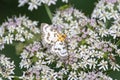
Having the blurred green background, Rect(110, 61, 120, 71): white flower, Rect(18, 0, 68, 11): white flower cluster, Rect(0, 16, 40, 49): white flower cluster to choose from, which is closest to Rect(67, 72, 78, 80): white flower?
Rect(110, 61, 120, 71): white flower

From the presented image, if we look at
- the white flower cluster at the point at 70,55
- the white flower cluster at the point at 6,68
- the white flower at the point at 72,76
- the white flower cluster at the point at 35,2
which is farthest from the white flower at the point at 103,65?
the white flower cluster at the point at 35,2

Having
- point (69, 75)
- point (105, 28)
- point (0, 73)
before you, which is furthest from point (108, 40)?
point (0, 73)

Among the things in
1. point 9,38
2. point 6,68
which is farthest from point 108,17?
point 6,68

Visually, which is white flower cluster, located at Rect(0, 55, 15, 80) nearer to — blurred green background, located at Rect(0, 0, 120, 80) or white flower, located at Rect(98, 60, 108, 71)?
blurred green background, located at Rect(0, 0, 120, 80)

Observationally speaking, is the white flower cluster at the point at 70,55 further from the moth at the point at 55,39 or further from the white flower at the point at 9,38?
the white flower at the point at 9,38

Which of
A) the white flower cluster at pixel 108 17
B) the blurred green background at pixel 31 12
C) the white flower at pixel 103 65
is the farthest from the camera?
the blurred green background at pixel 31 12

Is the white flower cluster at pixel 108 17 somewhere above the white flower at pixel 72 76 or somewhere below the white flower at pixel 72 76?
Result: above
